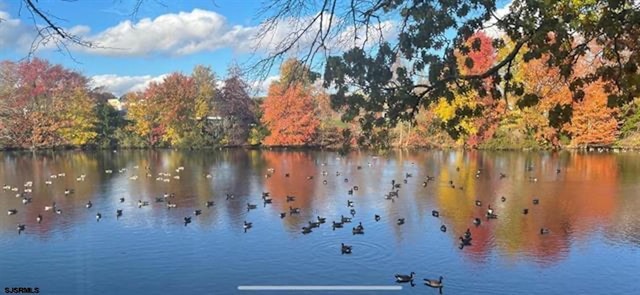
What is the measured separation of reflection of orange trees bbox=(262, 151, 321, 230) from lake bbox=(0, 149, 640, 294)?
0.36ft

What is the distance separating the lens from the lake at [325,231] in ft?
41.6

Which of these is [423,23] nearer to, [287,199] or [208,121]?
[287,199]

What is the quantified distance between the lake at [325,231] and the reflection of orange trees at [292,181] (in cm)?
11

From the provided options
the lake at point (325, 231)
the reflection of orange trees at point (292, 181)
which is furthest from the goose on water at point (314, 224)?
the reflection of orange trees at point (292, 181)

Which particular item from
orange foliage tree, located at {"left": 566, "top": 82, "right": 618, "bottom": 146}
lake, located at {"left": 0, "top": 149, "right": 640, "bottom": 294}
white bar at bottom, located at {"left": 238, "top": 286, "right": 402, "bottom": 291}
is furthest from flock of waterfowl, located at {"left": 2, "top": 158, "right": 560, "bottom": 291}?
orange foliage tree, located at {"left": 566, "top": 82, "right": 618, "bottom": 146}

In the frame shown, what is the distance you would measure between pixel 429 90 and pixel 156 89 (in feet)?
157

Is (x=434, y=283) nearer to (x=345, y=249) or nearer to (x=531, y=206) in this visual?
(x=345, y=249)

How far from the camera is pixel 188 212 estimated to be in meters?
20.0

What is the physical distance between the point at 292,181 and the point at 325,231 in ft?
35.5

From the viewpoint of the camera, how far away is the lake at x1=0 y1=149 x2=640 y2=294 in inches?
499

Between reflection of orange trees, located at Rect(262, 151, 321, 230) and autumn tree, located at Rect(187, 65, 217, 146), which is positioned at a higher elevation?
autumn tree, located at Rect(187, 65, 217, 146)

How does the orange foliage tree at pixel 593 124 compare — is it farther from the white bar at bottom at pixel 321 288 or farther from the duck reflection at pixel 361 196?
Answer: the white bar at bottom at pixel 321 288

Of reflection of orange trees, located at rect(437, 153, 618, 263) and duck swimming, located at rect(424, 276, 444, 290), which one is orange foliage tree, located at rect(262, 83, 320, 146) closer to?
reflection of orange trees, located at rect(437, 153, 618, 263)

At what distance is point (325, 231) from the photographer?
1712cm
